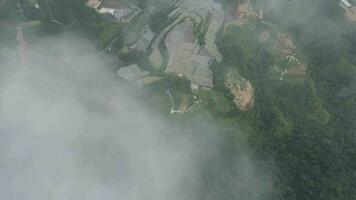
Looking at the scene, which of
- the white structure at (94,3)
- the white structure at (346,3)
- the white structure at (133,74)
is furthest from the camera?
the white structure at (346,3)

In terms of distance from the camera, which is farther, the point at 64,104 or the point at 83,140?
the point at 64,104

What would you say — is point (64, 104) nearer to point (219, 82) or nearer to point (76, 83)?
point (76, 83)

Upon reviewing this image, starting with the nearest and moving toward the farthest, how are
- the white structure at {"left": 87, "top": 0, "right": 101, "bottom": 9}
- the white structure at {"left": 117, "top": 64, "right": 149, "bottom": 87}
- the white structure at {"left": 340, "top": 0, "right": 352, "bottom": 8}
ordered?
the white structure at {"left": 117, "top": 64, "right": 149, "bottom": 87}
the white structure at {"left": 87, "top": 0, "right": 101, "bottom": 9}
the white structure at {"left": 340, "top": 0, "right": 352, "bottom": 8}

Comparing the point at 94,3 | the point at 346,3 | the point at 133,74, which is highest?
the point at 346,3

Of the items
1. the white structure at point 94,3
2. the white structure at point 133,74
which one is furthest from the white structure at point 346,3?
the white structure at point 94,3

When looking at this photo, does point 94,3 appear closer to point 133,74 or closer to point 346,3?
point 133,74

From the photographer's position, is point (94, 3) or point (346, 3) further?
point (346, 3)

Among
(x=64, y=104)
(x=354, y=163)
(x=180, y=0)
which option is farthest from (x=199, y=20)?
(x=354, y=163)

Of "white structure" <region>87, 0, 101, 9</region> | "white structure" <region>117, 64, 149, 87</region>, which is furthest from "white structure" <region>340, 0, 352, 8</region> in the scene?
"white structure" <region>87, 0, 101, 9</region>

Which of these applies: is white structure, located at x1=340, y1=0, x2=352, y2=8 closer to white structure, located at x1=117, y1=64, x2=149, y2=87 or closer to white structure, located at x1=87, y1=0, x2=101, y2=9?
white structure, located at x1=117, y1=64, x2=149, y2=87

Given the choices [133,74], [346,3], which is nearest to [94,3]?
[133,74]

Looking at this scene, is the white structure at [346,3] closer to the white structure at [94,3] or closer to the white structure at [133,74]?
the white structure at [133,74]
